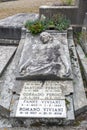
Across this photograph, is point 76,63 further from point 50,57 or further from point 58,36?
point 58,36

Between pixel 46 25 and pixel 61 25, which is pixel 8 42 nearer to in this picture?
pixel 46 25

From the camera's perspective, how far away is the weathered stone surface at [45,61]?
4.98 metres

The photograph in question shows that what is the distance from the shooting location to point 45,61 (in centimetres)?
529

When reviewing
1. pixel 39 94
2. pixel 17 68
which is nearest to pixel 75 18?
pixel 17 68

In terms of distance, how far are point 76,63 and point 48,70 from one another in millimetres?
1066

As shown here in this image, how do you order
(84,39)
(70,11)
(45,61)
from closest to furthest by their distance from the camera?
1. (45,61)
2. (84,39)
3. (70,11)

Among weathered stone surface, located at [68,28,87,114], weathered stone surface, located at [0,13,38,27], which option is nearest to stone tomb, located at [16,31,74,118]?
weathered stone surface, located at [68,28,87,114]

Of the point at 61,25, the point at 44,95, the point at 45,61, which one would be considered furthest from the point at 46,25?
the point at 44,95

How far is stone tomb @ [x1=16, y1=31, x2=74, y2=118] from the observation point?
4.26 metres

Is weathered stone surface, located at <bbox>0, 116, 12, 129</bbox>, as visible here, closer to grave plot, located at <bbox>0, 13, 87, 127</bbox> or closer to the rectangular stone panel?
grave plot, located at <bbox>0, 13, 87, 127</bbox>

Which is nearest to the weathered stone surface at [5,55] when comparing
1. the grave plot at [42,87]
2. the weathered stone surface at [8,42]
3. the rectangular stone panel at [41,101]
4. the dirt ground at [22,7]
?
the grave plot at [42,87]

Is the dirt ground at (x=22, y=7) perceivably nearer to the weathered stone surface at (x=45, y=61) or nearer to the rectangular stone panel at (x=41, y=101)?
the weathered stone surface at (x=45, y=61)

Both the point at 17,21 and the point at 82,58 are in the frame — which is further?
the point at 17,21

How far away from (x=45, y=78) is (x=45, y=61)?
46cm
